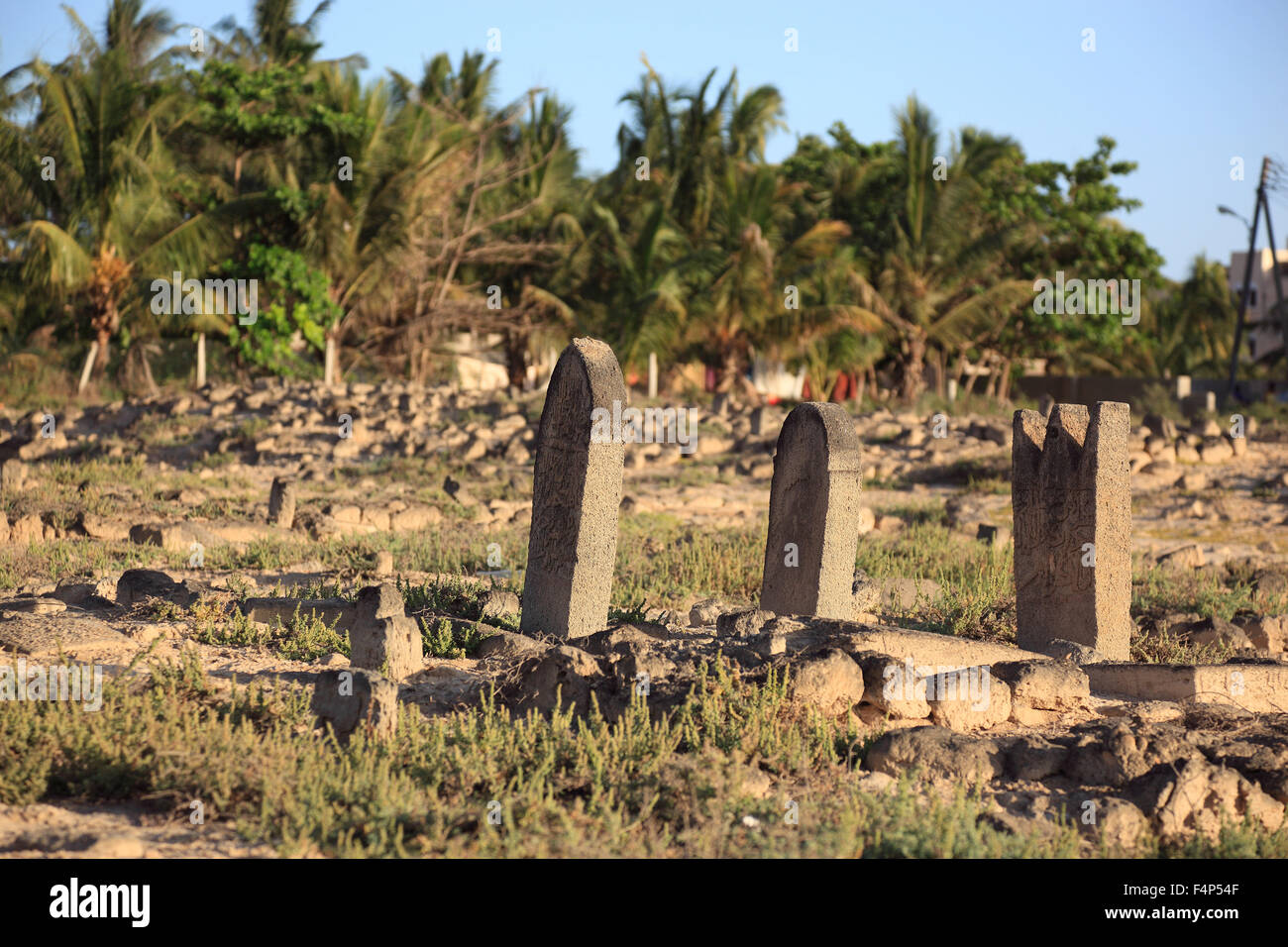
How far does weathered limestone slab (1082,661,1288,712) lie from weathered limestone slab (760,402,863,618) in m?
1.58

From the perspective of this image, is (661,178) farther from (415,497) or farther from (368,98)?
(415,497)

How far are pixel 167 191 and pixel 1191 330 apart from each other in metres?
31.9

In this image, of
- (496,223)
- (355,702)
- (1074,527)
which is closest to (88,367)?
(496,223)

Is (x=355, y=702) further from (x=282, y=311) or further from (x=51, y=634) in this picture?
(x=282, y=311)

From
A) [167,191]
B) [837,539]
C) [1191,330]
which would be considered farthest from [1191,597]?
[1191,330]

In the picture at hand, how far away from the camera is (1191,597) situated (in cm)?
946

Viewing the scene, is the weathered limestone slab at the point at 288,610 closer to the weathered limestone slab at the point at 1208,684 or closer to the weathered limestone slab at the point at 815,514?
the weathered limestone slab at the point at 815,514

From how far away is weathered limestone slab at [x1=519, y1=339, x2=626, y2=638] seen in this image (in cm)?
677

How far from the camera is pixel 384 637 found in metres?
5.92

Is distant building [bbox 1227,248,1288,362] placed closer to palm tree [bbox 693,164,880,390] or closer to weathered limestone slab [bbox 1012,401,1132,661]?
palm tree [bbox 693,164,880,390]

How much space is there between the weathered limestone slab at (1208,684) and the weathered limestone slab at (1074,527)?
1.92 feet

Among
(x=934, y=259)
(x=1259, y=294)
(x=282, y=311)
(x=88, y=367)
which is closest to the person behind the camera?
(x=282, y=311)

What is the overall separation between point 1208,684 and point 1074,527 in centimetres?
125
